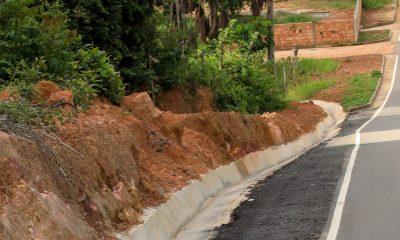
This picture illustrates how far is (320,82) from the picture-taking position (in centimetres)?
4391

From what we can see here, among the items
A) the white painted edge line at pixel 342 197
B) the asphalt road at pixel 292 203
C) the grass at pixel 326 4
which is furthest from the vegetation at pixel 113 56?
the grass at pixel 326 4

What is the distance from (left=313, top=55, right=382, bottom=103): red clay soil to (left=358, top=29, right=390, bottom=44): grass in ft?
32.4

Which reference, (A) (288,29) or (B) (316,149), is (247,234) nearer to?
(B) (316,149)

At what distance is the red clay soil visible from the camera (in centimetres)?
4019

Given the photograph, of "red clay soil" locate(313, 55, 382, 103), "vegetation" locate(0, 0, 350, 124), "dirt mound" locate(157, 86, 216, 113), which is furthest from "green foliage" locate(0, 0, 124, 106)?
"red clay soil" locate(313, 55, 382, 103)

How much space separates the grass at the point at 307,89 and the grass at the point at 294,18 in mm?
22063

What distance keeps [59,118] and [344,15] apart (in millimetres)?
61305

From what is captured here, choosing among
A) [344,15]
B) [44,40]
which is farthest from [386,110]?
[344,15]

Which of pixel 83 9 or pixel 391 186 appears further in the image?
pixel 83 9

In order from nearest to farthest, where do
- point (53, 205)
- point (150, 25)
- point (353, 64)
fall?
1. point (53, 205)
2. point (150, 25)
3. point (353, 64)

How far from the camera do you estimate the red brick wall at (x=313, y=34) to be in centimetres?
5978

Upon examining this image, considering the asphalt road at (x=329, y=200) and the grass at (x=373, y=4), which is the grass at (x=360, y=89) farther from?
the grass at (x=373, y=4)

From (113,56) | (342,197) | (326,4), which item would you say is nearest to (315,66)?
(113,56)

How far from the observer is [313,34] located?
60250 mm
